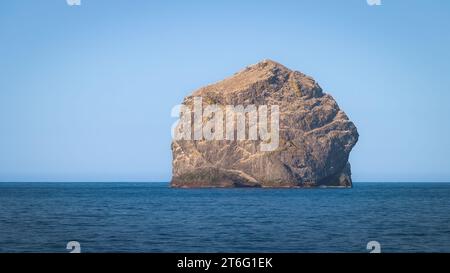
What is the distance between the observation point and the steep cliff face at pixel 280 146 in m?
153

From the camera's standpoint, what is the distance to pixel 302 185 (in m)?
156

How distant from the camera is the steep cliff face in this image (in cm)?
15312

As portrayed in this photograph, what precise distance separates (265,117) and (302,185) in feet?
66.4

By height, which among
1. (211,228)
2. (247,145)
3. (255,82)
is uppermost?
(255,82)

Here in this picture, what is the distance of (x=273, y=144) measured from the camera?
6097 inches

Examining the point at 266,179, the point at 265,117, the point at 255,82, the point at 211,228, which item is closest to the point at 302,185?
the point at 266,179

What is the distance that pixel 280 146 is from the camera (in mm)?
153750

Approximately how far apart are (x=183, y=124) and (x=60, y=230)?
432 feet
